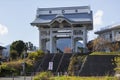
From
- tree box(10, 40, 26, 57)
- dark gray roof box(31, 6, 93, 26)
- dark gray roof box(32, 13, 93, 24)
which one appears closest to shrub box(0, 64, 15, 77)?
dark gray roof box(31, 6, 93, 26)

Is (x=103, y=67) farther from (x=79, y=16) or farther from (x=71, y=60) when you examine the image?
(x=79, y=16)

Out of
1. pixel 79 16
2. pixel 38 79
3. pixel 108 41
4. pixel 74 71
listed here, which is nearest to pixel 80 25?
pixel 79 16

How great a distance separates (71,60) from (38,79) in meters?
22.1

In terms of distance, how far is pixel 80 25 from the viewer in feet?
213

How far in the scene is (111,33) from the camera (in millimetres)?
61875

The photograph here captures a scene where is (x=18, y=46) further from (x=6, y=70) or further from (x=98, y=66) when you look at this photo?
(x=98, y=66)

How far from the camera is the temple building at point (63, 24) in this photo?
6375 cm

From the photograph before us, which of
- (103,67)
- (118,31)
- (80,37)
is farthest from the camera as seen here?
(80,37)

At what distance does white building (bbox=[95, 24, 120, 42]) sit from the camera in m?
59.6

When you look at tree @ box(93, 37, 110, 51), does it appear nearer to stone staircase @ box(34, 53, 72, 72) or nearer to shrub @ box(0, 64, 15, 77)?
stone staircase @ box(34, 53, 72, 72)

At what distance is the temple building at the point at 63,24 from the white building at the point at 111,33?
3243mm

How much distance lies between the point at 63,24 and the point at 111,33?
10.1m

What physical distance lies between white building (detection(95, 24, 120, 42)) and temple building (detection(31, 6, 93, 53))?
3.24 metres

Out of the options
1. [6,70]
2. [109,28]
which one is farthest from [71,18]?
[6,70]
